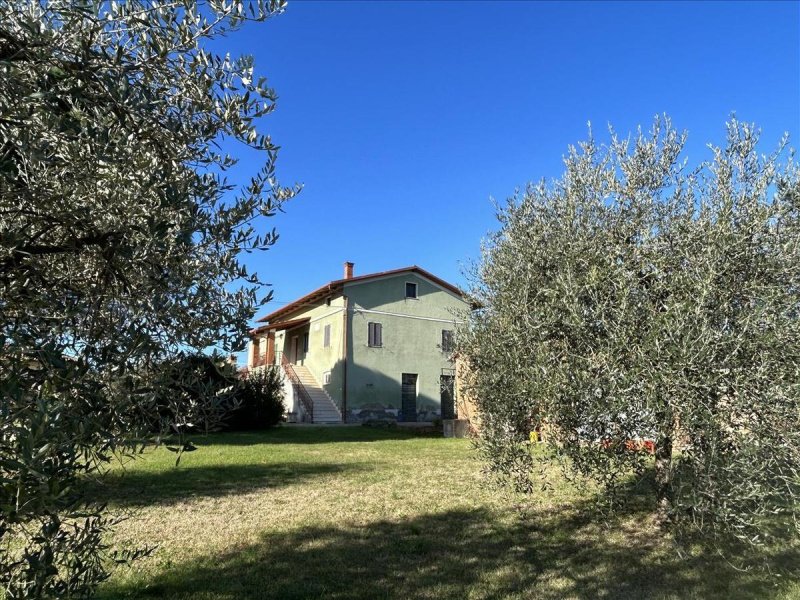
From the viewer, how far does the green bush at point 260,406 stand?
66.3 ft

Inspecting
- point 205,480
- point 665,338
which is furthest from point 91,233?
point 205,480

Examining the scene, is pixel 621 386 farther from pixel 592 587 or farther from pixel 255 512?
pixel 255 512

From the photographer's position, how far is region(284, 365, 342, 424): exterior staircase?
25.2m

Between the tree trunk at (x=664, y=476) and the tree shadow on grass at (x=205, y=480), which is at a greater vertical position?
the tree trunk at (x=664, y=476)

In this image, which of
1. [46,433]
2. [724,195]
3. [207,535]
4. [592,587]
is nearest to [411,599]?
[592,587]

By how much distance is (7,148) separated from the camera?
2.31m

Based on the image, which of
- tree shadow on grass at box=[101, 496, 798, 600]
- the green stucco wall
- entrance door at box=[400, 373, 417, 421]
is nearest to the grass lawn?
tree shadow on grass at box=[101, 496, 798, 600]

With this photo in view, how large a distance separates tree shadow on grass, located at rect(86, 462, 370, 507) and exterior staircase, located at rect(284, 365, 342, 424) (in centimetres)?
1253

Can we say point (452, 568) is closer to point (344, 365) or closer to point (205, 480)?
point (205, 480)

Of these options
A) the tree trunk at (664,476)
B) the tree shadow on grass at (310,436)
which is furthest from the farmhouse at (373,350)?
the tree trunk at (664,476)

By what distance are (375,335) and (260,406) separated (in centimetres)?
782

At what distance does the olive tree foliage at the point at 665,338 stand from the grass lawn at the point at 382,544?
76 centimetres

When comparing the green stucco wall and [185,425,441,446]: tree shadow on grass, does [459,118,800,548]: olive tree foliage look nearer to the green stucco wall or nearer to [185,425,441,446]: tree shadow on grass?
[185,425,441,446]: tree shadow on grass

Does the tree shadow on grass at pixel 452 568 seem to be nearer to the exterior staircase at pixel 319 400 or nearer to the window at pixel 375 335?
the exterior staircase at pixel 319 400
